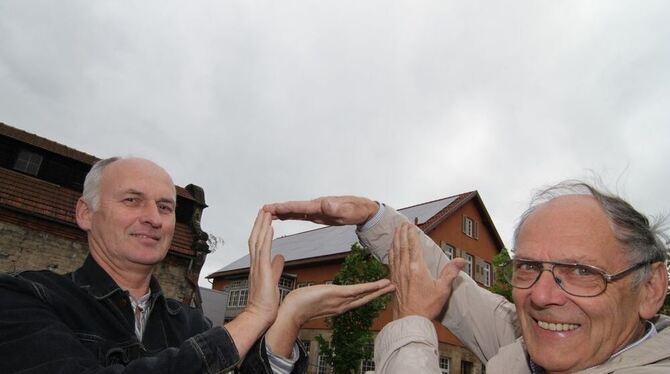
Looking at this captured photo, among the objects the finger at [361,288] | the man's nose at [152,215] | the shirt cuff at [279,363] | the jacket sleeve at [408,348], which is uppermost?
the man's nose at [152,215]

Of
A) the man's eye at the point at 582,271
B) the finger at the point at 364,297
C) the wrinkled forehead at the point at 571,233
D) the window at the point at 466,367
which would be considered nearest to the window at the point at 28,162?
the finger at the point at 364,297

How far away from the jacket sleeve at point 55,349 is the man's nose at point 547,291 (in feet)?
4.59

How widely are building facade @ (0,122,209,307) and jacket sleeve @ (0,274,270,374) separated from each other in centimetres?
1255

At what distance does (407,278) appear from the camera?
2.18 metres

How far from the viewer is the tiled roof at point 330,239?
24.8 metres

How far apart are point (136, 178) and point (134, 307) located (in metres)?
0.74

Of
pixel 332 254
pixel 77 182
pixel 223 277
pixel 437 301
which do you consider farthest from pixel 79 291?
pixel 223 277

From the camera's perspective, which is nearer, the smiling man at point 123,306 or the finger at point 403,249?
the smiling man at point 123,306

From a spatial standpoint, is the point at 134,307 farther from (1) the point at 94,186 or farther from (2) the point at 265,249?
(2) the point at 265,249

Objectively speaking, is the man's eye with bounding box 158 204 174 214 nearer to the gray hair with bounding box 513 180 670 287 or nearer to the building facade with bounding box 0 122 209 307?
the gray hair with bounding box 513 180 670 287

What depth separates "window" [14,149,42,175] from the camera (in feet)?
46.8

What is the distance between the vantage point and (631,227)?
204cm

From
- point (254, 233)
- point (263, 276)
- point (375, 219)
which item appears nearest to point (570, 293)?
point (375, 219)

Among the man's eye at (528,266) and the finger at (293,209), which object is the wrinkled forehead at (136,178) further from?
the man's eye at (528,266)
